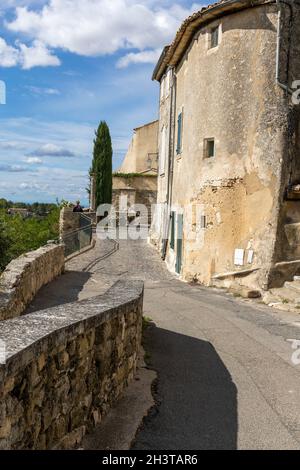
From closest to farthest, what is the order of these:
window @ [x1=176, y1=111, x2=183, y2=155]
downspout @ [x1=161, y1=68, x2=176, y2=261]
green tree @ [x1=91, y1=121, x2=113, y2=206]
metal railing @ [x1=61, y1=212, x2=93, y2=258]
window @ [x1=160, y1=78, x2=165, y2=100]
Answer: window @ [x1=176, y1=111, x2=183, y2=155], metal railing @ [x1=61, y1=212, x2=93, y2=258], downspout @ [x1=161, y1=68, x2=176, y2=261], window @ [x1=160, y1=78, x2=165, y2=100], green tree @ [x1=91, y1=121, x2=113, y2=206]

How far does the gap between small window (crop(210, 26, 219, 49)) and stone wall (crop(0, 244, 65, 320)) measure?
727 cm

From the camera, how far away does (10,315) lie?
7.76 m

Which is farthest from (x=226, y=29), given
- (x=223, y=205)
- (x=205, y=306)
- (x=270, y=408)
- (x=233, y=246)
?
(x=270, y=408)

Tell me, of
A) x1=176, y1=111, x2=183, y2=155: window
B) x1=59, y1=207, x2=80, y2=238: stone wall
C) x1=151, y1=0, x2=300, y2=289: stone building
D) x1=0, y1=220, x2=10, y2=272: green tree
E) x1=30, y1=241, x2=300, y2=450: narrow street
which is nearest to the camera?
x1=30, y1=241, x2=300, y2=450: narrow street

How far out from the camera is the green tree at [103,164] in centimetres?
3612

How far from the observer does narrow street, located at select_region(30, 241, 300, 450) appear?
4793 millimetres

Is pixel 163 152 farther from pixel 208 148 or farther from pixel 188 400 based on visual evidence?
pixel 188 400

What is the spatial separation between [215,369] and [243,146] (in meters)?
7.70

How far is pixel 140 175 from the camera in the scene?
35.4m

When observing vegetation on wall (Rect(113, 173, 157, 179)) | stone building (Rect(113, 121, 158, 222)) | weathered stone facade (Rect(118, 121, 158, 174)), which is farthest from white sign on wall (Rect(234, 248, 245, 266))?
weathered stone facade (Rect(118, 121, 158, 174))

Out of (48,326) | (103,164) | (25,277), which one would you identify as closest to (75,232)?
(25,277)

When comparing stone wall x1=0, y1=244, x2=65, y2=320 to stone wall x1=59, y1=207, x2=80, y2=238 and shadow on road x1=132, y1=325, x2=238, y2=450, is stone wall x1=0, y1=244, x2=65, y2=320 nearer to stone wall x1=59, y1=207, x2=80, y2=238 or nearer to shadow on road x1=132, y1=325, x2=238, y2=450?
shadow on road x1=132, y1=325, x2=238, y2=450

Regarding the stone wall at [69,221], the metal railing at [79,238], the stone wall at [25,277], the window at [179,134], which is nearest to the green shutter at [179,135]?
the window at [179,134]
